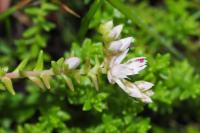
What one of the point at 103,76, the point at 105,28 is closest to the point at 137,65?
the point at 105,28

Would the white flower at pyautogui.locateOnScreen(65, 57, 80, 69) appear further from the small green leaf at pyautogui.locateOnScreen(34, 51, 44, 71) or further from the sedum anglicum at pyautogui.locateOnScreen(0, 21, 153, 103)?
the small green leaf at pyautogui.locateOnScreen(34, 51, 44, 71)

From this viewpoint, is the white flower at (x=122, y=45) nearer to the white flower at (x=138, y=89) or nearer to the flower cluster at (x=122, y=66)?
the flower cluster at (x=122, y=66)

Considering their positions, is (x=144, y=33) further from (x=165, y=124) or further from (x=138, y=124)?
(x=138, y=124)

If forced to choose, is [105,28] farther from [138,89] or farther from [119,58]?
[138,89]

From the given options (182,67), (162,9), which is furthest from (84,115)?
(162,9)

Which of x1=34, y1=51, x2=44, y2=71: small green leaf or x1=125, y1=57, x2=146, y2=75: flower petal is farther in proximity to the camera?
x1=34, y1=51, x2=44, y2=71: small green leaf

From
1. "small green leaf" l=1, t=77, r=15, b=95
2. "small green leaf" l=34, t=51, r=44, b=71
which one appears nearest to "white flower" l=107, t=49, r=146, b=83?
"small green leaf" l=34, t=51, r=44, b=71

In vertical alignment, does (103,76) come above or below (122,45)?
below
